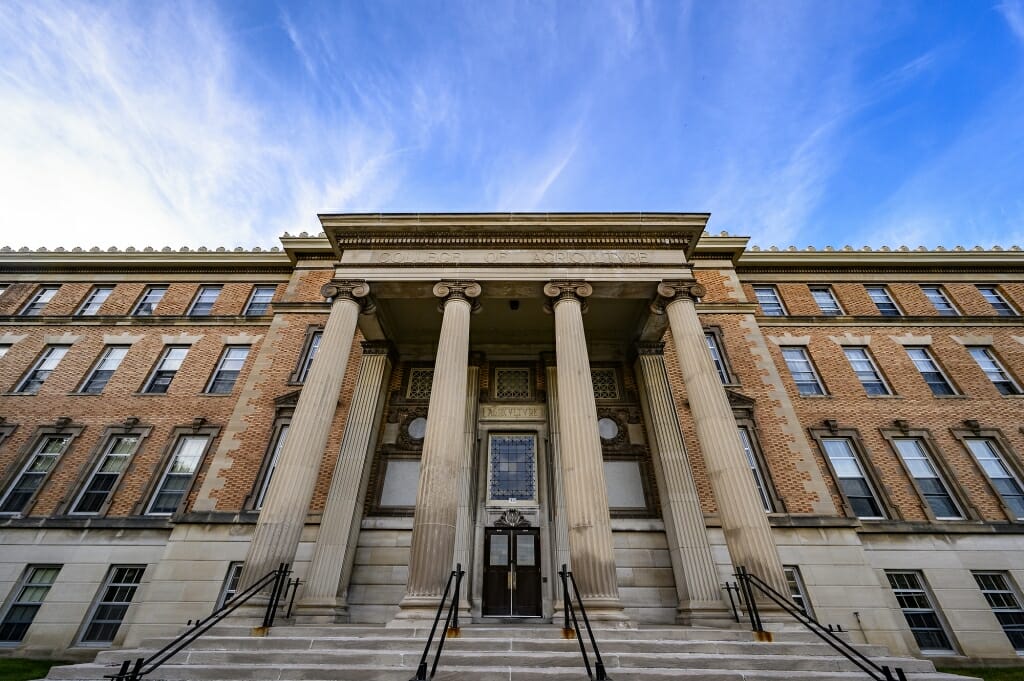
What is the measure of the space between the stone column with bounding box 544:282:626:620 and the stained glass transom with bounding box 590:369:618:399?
430 centimetres

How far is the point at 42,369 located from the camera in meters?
18.2

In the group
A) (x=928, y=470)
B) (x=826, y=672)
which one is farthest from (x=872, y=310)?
(x=826, y=672)

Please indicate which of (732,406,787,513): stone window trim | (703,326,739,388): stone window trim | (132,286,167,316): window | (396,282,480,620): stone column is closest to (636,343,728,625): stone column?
(732,406,787,513): stone window trim

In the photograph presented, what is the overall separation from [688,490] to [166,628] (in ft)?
48.4

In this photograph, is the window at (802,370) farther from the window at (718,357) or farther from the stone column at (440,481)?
the stone column at (440,481)

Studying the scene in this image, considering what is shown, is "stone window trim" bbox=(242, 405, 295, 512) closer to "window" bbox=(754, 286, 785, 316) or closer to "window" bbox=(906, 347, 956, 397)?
"window" bbox=(754, 286, 785, 316)

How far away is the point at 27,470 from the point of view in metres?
15.6

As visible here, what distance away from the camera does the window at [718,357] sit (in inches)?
662

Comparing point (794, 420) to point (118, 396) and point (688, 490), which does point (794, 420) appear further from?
point (118, 396)

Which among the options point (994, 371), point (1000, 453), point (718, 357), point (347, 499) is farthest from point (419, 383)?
point (994, 371)

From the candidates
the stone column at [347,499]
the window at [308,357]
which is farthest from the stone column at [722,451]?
the stone column at [347,499]

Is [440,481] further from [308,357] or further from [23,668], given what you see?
[23,668]

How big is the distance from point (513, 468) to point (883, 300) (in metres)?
17.7

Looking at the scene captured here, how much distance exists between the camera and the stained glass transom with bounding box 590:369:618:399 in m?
17.1
